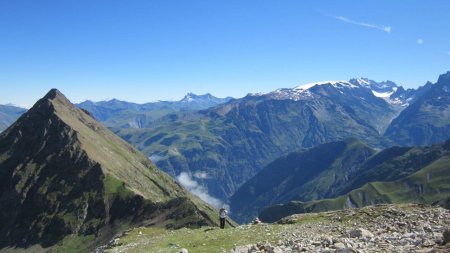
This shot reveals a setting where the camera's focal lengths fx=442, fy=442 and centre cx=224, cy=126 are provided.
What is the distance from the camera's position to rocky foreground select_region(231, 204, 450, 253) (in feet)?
81.1

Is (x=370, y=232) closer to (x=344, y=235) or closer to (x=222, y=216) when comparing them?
(x=344, y=235)

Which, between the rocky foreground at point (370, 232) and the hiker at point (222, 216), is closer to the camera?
the rocky foreground at point (370, 232)

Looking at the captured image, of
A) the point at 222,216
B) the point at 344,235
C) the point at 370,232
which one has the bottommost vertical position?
the point at 222,216

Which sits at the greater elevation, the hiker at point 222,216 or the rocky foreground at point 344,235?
the rocky foreground at point 344,235

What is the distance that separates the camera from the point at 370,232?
107 feet

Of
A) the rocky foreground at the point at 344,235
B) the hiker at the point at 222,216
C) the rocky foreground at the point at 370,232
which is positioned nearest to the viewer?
the rocky foreground at the point at 370,232

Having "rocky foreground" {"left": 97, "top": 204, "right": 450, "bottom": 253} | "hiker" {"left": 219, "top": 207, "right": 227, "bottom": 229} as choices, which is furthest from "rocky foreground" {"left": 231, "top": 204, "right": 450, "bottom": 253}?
"hiker" {"left": 219, "top": 207, "right": 227, "bottom": 229}

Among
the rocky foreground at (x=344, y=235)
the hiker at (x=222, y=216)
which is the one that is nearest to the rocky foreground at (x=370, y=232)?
the rocky foreground at (x=344, y=235)

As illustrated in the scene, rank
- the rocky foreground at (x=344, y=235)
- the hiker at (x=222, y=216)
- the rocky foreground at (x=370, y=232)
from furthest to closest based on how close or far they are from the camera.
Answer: the hiker at (x=222, y=216) < the rocky foreground at (x=344, y=235) < the rocky foreground at (x=370, y=232)

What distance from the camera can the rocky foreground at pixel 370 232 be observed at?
24734mm

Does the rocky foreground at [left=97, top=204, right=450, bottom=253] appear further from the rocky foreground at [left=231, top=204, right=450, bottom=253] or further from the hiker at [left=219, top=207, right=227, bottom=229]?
the hiker at [left=219, top=207, right=227, bottom=229]

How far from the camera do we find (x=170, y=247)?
40.4 meters

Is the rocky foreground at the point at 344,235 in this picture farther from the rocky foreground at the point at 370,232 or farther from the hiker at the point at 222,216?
the hiker at the point at 222,216

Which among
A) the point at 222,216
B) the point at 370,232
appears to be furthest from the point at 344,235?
the point at 222,216
